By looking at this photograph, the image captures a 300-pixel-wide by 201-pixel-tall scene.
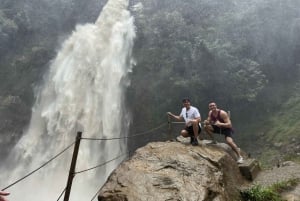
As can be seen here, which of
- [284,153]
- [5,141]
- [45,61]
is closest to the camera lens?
[284,153]

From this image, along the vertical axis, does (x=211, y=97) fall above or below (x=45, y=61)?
below

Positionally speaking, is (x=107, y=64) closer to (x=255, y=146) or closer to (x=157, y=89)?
(x=157, y=89)

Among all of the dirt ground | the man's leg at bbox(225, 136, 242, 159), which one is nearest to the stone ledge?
the dirt ground

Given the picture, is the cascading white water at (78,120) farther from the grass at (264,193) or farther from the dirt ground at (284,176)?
the grass at (264,193)

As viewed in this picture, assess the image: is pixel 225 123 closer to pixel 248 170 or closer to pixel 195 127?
pixel 195 127

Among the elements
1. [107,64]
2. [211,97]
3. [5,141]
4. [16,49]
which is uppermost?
[16,49]

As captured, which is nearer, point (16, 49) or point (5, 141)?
point (5, 141)

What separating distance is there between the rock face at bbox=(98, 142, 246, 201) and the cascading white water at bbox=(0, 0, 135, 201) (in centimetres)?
988

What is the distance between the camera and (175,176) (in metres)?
6.30

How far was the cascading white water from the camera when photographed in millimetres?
17359

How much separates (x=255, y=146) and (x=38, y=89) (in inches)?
555

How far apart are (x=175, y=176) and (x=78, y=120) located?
1248 cm

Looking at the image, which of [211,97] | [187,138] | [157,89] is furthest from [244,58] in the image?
[187,138]

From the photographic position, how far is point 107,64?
20.0 m
